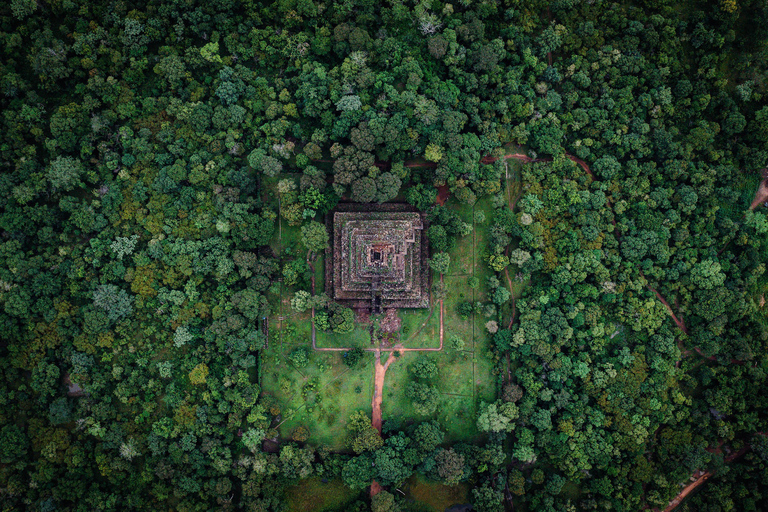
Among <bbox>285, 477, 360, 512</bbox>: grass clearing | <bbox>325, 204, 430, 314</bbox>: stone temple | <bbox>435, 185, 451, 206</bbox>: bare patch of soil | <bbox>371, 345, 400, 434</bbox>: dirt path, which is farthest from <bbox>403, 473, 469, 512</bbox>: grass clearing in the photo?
<bbox>435, 185, 451, 206</bbox>: bare patch of soil

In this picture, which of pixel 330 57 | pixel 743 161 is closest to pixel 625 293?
pixel 743 161

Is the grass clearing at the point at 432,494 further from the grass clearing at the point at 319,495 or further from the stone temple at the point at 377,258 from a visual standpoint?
the stone temple at the point at 377,258

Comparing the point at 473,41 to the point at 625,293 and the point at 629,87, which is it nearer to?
the point at 629,87

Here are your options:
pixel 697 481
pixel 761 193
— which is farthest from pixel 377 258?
pixel 761 193

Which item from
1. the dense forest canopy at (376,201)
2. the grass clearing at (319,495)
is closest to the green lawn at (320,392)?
the dense forest canopy at (376,201)

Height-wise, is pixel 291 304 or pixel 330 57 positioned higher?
pixel 330 57
